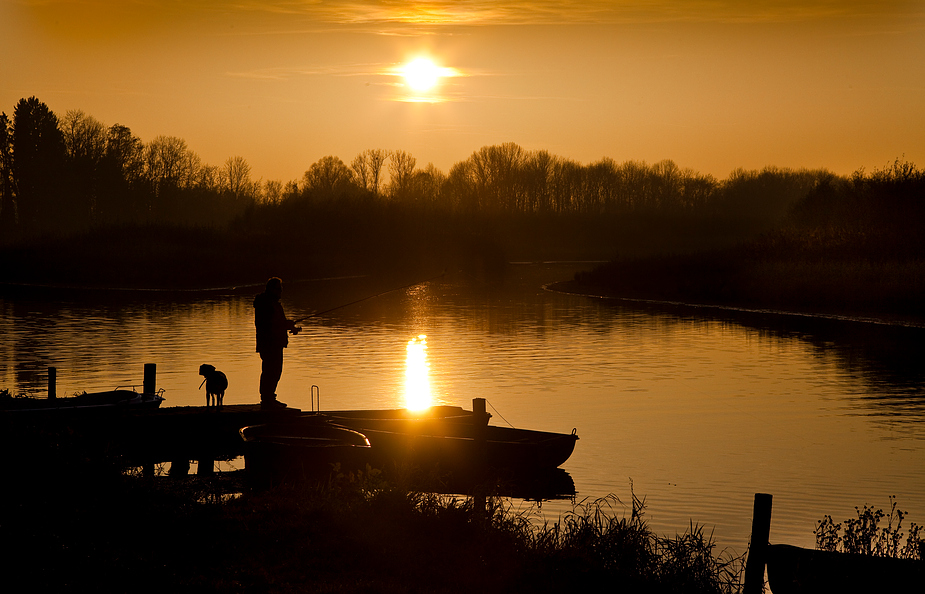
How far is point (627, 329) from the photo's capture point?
42.9m

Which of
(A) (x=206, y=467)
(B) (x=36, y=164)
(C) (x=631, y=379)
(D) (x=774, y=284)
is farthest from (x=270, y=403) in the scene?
(B) (x=36, y=164)

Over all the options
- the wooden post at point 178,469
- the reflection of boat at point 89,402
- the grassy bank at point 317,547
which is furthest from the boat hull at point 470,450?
the reflection of boat at point 89,402

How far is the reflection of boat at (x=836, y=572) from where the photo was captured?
8.84 metres

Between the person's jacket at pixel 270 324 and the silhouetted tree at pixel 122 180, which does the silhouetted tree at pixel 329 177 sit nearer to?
the silhouetted tree at pixel 122 180

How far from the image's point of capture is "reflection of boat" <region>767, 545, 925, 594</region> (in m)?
8.84

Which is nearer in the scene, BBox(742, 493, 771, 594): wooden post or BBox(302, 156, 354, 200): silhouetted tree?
BBox(742, 493, 771, 594): wooden post

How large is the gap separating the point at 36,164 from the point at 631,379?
99875mm

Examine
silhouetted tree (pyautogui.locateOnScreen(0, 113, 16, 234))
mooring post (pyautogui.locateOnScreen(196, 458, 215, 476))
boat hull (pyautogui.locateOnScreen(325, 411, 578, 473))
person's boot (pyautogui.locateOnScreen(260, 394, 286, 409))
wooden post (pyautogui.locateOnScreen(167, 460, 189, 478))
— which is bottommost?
mooring post (pyautogui.locateOnScreen(196, 458, 215, 476))

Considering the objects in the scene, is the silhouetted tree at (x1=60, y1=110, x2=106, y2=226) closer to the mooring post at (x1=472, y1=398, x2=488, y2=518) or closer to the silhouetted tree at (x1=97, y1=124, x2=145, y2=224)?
the silhouetted tree at (x1=97, y1=124, x2=145, y2=224)

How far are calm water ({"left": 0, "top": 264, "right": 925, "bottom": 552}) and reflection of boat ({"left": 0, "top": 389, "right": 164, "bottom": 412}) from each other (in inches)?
169

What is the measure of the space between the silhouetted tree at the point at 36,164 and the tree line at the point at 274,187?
0.12 m

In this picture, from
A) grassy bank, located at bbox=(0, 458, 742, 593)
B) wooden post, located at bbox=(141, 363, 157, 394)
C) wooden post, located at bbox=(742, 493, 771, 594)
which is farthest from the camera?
wooden post, located at bbox=(141, 363, 157, 394)

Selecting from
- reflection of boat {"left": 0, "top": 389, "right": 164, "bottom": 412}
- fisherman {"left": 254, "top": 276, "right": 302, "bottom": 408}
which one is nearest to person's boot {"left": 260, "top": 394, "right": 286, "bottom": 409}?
fisherman {"left": 254, "top": 276, "right": 302, "bottom": 408}

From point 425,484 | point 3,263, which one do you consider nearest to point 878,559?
point 425,484
